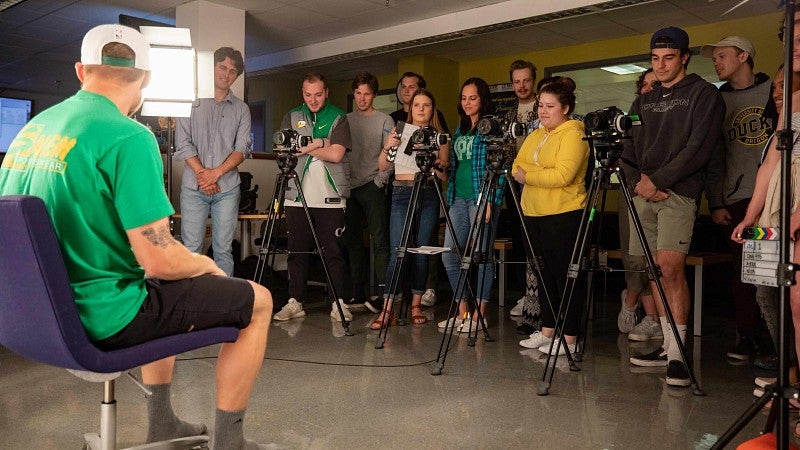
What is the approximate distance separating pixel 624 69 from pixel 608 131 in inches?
200

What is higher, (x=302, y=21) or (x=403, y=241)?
(x=302, y=21)

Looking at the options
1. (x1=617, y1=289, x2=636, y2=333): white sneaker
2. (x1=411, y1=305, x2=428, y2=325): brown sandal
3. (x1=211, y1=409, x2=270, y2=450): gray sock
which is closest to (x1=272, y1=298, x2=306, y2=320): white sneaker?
(x1=411, y1=305, x2=428, y2=325): brown sandal

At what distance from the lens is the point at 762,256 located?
1.81m

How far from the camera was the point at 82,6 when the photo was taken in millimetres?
6469

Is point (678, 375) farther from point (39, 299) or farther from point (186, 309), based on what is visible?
point (39, 299)

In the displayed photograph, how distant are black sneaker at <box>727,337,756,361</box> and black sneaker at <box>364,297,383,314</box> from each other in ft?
7.13

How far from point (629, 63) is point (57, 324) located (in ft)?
22.8

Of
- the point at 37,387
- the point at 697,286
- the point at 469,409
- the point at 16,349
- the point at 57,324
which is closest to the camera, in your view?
the point at 57,324

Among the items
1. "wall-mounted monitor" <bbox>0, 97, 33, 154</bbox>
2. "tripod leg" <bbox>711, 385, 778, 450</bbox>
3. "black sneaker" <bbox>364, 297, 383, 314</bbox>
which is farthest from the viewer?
"wall-mounted monitor" <bbox>0, 97, 33, 154</bbox>

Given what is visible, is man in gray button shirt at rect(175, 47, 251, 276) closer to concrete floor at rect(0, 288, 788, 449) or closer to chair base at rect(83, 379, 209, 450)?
concrete floor at rect(0, 288, 788, 449)

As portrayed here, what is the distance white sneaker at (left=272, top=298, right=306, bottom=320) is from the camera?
4.36 m

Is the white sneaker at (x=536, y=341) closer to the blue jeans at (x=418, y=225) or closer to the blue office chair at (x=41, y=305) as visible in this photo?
the blue jeans at (x=418, y=225)

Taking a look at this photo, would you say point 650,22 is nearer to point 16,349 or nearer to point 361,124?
point 361,124

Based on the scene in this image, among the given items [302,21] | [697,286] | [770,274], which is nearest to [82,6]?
[302,21]
